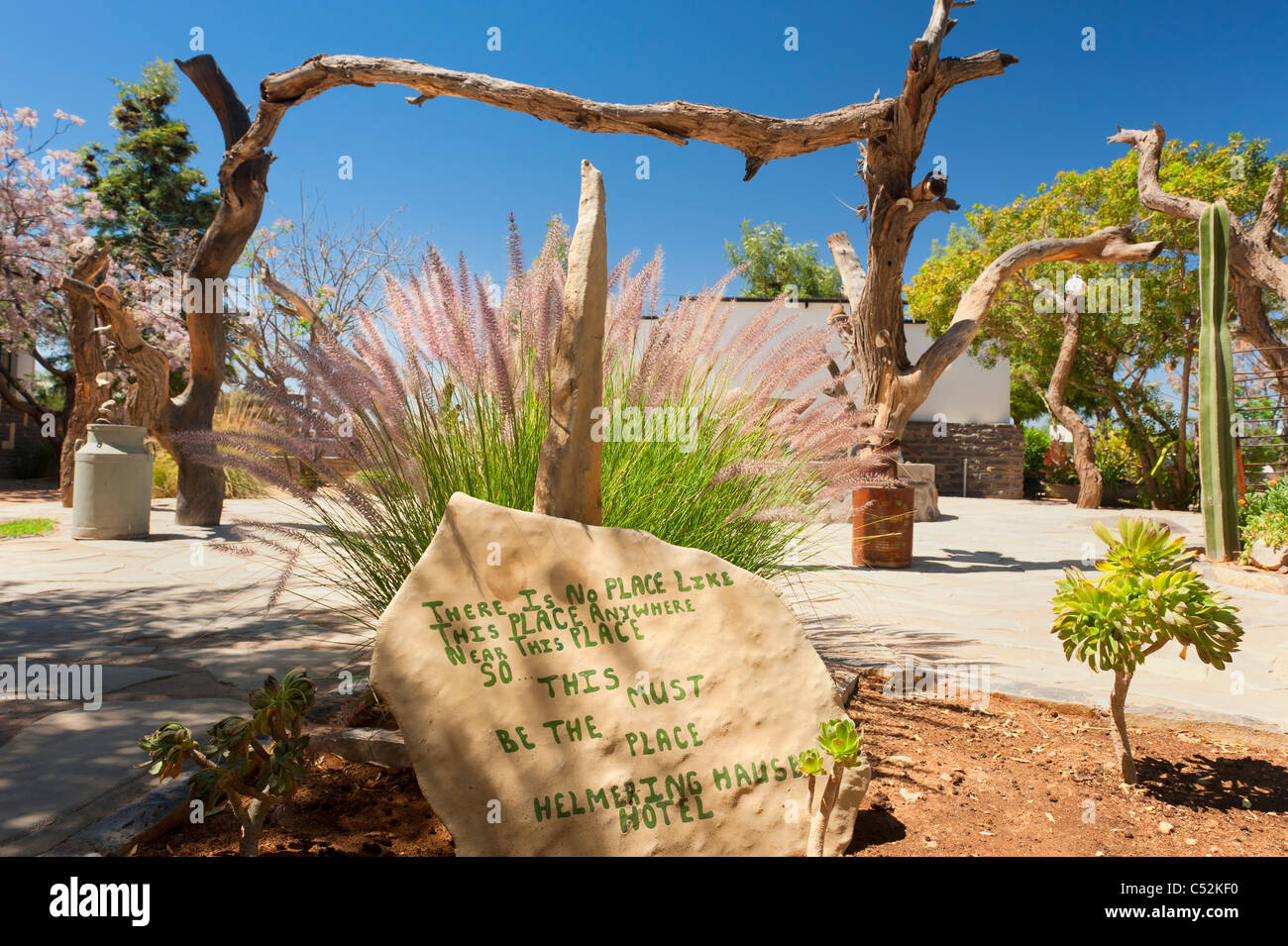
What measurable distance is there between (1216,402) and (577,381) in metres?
5.19

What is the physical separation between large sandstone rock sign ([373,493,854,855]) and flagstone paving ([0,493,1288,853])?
0.53 m

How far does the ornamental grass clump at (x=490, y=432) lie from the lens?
1508 mm

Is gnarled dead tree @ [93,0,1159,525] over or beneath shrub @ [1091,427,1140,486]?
over

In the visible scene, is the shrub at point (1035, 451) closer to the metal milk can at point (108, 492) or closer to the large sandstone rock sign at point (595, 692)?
the metal milk can at point (108, 492)

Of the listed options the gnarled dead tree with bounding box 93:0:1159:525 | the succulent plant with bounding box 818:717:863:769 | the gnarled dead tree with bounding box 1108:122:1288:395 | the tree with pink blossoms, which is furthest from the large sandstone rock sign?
the tree with pink blossoms

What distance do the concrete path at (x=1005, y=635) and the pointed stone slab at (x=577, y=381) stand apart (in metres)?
0.63

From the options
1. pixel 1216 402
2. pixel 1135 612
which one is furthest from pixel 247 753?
pixel 1216 402

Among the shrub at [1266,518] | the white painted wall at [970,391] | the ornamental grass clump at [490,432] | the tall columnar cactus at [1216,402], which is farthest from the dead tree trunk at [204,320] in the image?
the white painted wall at [970,391]

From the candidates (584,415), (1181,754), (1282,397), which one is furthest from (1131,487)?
(584,415)

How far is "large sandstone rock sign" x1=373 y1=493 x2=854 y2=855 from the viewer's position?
3.81 ft

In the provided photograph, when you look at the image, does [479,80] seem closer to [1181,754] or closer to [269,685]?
[269,685]

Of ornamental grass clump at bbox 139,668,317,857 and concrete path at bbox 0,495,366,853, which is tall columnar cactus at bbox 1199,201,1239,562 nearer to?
concrete path at bbox 0,495,366,853

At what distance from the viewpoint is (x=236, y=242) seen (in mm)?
5605

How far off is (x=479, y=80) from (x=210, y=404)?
389 cm
